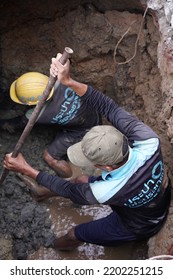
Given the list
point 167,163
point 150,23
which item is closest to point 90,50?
point 150,23

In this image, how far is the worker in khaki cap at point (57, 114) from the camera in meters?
4.38

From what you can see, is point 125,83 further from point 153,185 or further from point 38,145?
point 153,185

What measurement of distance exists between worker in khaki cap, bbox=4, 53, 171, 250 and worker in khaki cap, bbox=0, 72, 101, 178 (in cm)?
91

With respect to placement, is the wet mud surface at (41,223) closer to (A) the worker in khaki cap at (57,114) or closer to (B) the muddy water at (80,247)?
(B) the muddy water at (80,247)

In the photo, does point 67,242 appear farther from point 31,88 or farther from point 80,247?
point 31,88

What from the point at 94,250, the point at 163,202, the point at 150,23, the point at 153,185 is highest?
the point at 150,23

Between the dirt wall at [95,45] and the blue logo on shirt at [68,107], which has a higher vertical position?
the dirt wall at [95,45]

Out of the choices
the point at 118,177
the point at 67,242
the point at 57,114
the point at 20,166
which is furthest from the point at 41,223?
the point at 118,177

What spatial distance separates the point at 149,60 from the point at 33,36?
4.53 feet

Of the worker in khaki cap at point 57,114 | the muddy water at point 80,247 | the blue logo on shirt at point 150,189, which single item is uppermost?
the blue logo on shirt at point 150,189

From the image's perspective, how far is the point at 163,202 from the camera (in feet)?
11.7

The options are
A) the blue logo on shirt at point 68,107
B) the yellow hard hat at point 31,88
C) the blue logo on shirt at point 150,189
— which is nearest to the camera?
the blue logo on shirt at point 150,189

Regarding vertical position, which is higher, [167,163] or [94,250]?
[167,163]

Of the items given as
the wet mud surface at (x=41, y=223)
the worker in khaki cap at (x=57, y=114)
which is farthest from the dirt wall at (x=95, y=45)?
the wet mud surface at (x=41, y=223)
